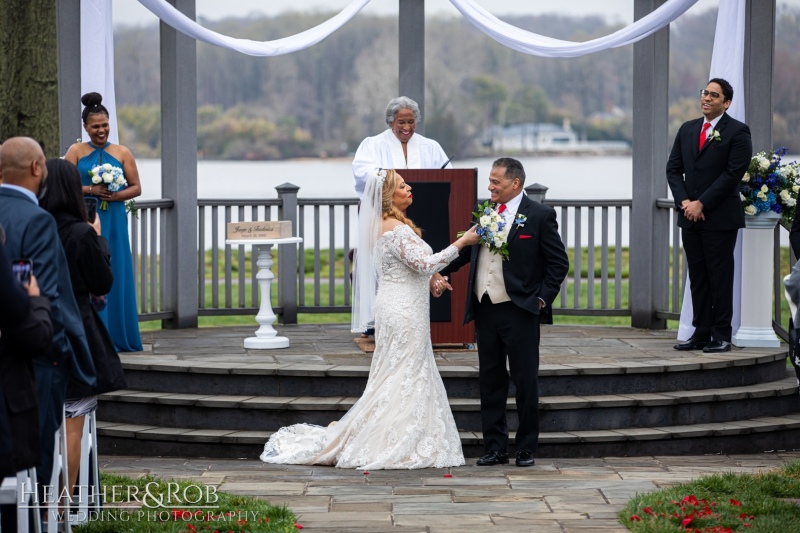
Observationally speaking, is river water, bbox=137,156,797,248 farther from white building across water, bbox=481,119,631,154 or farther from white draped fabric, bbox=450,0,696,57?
white draped fabric, bbox=450,0,696,57

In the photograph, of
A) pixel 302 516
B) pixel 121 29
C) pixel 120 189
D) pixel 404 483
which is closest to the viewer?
pixel 302 516

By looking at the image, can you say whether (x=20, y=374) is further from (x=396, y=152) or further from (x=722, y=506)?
(x=396, y=152)

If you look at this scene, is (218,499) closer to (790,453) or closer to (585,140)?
(790,453)

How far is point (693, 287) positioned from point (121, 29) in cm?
699

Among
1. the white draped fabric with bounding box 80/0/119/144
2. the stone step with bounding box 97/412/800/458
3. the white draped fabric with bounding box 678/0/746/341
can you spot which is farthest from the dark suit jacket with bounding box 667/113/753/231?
the white draped fabric with bounding box 80/0/119/144

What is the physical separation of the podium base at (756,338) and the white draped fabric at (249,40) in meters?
3.99

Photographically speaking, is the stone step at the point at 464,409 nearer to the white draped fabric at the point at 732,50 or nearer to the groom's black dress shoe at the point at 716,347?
the groom's black dress shoe at the point at 716,347

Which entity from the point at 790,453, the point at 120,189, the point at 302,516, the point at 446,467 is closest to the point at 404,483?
the point at 446,467

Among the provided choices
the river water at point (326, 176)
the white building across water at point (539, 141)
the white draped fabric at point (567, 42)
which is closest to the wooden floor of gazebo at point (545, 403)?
the white draped fabric at point (567, 42)

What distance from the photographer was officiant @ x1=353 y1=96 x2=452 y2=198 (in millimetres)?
8672

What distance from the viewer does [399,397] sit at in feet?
22.5

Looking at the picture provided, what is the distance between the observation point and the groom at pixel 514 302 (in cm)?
659

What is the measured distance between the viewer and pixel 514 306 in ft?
21.7

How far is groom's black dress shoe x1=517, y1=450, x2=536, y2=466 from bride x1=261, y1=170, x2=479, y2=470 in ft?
1.14
